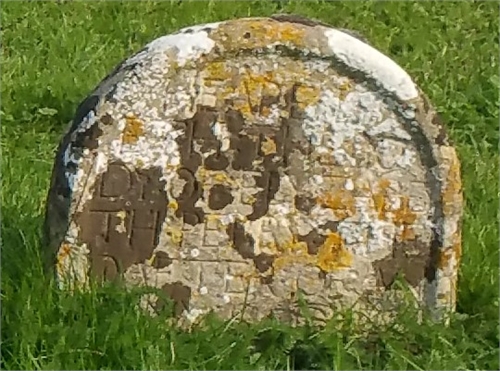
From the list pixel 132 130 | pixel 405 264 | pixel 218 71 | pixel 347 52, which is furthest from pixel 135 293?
pixel 347 52

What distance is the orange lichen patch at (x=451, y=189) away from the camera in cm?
391

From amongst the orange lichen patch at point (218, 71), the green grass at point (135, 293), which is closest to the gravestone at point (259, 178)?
the orange lichen patch at point (218, 71)

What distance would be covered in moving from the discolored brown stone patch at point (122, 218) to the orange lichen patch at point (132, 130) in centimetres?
8

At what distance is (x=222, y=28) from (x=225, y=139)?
0.33m

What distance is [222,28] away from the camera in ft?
12.5

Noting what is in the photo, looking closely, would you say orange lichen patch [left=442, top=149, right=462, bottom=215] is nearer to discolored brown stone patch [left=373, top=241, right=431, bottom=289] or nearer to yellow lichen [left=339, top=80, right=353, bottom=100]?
discolored brown stone patch [left=373, top=241, right=431, bottom=289]

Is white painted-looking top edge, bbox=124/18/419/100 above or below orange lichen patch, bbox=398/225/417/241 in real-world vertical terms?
above

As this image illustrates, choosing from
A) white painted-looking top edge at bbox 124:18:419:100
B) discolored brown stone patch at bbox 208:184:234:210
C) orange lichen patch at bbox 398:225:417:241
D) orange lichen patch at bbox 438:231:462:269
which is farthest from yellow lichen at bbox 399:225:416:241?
discolored brown stone patch at bbox 208:184:234:210

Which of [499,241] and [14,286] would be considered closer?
[14,286]

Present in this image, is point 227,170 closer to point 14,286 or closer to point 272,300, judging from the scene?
point 272,300

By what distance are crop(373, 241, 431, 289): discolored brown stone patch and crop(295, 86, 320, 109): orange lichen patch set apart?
1.65ft

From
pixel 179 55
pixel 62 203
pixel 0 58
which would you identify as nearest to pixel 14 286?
pixel 62 203

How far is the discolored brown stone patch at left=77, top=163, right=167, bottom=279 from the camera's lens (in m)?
3.86

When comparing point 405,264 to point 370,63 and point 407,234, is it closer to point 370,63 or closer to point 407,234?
point 407,234
